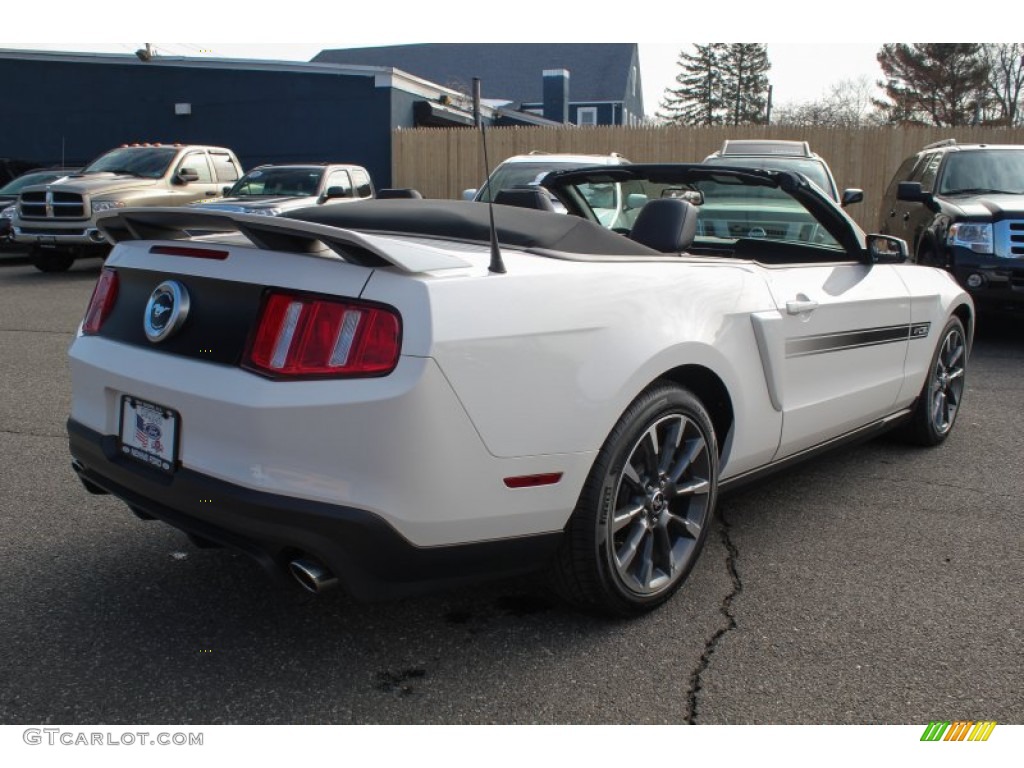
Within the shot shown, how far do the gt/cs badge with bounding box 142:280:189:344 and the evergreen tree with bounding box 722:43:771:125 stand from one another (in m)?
65.3

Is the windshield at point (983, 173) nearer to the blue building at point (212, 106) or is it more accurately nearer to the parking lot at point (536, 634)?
the parking lot at point (536, 634)

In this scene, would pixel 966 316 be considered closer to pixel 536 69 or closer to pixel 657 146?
pixel 657 146

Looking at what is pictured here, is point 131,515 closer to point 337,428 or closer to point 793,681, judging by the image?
point 337,428

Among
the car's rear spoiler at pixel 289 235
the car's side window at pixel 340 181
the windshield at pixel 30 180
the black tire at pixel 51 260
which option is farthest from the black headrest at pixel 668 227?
the windshield at pixel 30 180

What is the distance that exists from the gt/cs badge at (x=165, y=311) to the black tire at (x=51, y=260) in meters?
12.3

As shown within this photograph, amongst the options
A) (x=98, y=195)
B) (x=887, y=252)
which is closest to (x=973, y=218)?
(x=887, y=252)

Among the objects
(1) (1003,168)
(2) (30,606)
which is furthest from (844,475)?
(1) (1003,168)

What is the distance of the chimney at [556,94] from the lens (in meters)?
38.2

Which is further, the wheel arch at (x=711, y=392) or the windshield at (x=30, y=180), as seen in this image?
the windshield at (x=30, y=180)

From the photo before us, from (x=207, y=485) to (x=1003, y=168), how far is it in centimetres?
905

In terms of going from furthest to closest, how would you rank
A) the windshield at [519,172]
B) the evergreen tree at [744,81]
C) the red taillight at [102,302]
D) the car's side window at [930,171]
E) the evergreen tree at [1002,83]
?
the evergreen tree at [744,81]
the evergreen tree at [1002,83]
the windshield at [519,172]
the car's side window at [930,171]
the red taillight at [102,302]

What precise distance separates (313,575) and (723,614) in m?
1.39

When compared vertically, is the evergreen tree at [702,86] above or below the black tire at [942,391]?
above
